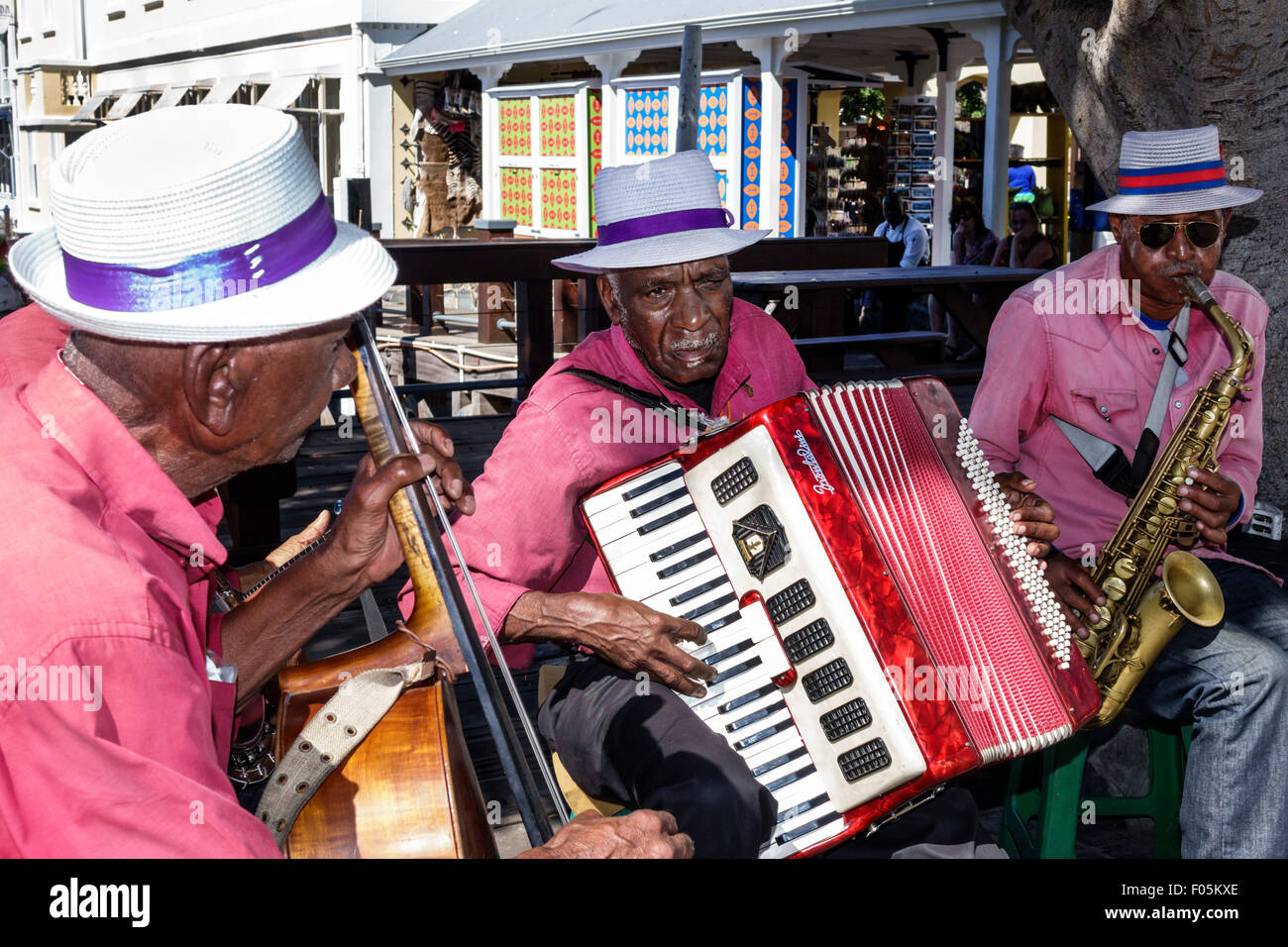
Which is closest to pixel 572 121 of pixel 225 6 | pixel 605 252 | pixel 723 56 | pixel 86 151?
pixel 723 56

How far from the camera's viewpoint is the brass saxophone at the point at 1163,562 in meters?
2.83

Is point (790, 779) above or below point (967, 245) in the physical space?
below

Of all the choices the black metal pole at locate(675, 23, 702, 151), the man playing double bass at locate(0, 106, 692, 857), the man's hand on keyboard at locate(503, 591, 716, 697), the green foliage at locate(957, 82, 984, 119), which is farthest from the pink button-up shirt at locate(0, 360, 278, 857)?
the green foliage at locate(957, 82, 984, 119)

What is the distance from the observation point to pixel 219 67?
2359 cm

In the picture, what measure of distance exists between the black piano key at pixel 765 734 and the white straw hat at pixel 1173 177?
5.43ft

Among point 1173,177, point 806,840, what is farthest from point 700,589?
point 1173,177

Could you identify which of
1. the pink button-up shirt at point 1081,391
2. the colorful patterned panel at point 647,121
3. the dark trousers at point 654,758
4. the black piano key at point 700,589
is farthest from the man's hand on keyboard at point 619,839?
the colorful patterned panel at point 647,121

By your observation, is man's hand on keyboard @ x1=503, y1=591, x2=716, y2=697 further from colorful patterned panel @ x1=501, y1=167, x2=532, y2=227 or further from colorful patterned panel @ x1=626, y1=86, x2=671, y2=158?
colorful patterned panel @ x1=501, y1=167, x2=532, y2=227

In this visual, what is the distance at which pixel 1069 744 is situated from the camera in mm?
2846

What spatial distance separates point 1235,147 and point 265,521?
3.75m

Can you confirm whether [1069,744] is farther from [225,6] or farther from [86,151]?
[225,6]

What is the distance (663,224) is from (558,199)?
14237 millimetres

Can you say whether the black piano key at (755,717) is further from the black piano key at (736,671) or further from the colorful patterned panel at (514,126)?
the colorful patterned panel at (514,126)

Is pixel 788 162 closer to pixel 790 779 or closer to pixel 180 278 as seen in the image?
pixel 790 779
